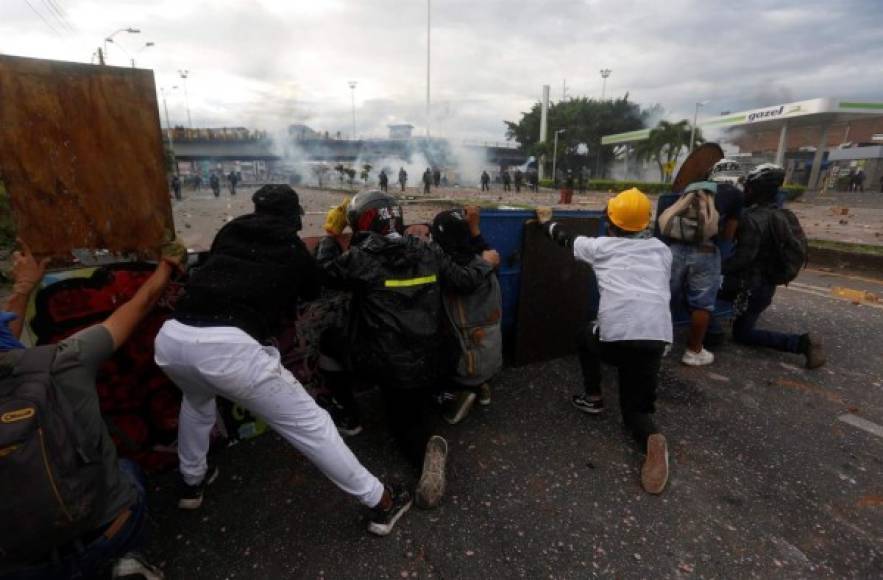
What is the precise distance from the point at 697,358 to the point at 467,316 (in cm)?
225

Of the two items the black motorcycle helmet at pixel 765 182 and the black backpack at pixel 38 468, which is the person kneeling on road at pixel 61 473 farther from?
the black motorcycle helmet at pixel 765 182

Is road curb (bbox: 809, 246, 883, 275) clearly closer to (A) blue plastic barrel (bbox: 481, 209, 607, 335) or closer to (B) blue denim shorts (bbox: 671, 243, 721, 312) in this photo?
(B) blue denim shorts (bbox: 671, 243, 721, 312)

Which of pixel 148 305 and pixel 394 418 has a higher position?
pixel 148 305

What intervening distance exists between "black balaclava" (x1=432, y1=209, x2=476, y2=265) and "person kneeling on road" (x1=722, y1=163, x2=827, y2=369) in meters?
2.48

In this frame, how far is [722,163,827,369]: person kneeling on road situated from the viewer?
143 inches

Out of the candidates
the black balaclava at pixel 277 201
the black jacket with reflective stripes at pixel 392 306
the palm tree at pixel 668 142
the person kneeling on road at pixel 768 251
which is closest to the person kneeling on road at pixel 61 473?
the black balaclava at pixel 277 201

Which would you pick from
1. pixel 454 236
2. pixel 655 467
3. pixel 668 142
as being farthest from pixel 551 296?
pixel 668 142

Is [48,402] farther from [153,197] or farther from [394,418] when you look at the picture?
[394,418]

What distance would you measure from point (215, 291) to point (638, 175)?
5700 centimetres

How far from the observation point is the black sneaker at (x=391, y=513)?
6.63 ft

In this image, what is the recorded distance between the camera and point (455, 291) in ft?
8.76

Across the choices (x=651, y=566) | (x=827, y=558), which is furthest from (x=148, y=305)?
(x=827, y=558)

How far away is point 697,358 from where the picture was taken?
3746mm

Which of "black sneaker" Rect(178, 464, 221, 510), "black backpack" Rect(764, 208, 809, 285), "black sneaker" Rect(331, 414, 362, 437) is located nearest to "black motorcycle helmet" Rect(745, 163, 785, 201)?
"black backpack" Rect(764, 208, 809, 285)
